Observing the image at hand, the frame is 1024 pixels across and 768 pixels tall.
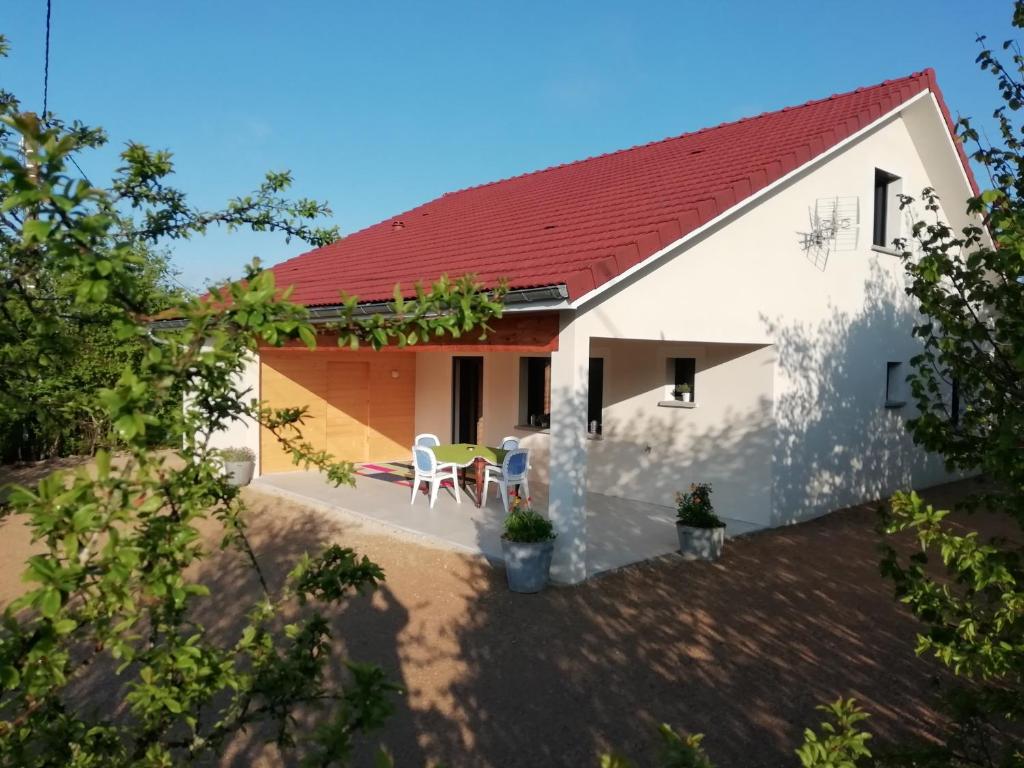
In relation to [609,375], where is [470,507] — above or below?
below

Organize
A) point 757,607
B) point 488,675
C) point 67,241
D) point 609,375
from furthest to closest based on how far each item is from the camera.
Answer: point 609,375 → point 757,607 → point 488,675 → point 67,241

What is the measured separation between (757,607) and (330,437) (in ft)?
29.4

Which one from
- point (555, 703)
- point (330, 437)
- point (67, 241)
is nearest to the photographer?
point (67, 241)

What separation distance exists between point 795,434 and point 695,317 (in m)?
2.78

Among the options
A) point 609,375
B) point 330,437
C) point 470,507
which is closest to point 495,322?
point 470,507

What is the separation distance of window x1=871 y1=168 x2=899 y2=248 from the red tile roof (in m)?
1.15

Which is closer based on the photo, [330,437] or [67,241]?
[67,241]

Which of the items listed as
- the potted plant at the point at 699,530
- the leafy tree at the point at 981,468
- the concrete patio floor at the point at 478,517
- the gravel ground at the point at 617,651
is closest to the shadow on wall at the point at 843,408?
the concrete patio floor at the point at 478,517

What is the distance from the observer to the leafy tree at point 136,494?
1.29 meters

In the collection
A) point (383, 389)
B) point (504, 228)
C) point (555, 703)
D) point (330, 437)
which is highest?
point (504, 228)

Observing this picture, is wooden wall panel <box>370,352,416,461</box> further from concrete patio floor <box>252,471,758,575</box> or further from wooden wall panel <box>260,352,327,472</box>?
concrete patio floor <box>252,471,758,575</box>

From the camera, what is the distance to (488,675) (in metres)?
4.96

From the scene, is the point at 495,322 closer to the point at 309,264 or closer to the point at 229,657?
the point at 229,657

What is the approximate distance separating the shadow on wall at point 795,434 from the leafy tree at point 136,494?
26.5 feet
